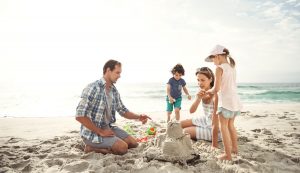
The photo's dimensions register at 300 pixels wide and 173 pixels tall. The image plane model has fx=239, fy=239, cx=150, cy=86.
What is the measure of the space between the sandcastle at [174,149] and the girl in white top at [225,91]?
49 centimetres

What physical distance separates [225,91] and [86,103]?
2047 mm

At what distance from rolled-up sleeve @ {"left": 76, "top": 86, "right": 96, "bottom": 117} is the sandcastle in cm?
112

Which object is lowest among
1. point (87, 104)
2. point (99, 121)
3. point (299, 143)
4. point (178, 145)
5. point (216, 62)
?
point (299, 143)

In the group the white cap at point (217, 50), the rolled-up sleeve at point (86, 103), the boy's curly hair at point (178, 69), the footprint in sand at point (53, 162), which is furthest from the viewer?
the boy's curly hair at point (178, 69)

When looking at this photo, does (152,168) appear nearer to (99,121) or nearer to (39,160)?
(99,121)

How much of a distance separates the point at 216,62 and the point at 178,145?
131cm

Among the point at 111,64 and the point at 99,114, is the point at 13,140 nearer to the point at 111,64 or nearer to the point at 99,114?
the point at 99,114

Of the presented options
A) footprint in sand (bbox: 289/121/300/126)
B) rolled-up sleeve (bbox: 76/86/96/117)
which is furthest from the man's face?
footprint in sand (bbox: 289/121/300/126)

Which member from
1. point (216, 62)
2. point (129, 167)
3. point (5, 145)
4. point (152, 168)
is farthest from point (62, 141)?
point (216, 62)

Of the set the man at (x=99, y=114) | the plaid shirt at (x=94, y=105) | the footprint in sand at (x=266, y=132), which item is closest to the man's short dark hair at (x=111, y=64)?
the man at (x=99, y=114)

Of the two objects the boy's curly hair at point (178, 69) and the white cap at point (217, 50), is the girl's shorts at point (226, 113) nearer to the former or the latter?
the white cap at point (217, 50)

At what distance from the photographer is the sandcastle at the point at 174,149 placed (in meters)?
3.10

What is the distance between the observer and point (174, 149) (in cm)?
311

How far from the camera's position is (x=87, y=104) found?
3.62 meters
